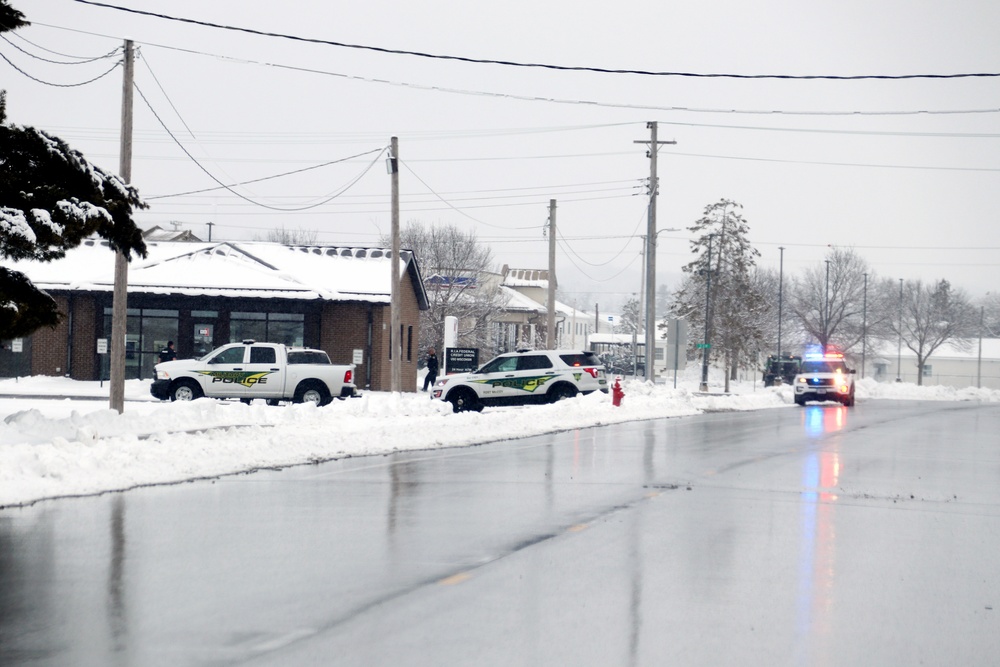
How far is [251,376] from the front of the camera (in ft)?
106

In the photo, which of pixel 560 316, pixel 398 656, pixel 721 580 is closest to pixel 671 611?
pixel 721 580

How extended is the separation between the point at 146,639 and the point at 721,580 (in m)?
4.25

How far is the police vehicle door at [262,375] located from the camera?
32312 millimetres

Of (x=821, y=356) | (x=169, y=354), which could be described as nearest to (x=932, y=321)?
(x=821, y=356)

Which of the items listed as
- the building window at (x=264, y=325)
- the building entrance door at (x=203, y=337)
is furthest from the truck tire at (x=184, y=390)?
the building entrance door at (x=203, y=337)

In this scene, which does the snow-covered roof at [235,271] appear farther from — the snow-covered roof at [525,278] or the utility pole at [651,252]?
the snow-covered roof at [525,278]

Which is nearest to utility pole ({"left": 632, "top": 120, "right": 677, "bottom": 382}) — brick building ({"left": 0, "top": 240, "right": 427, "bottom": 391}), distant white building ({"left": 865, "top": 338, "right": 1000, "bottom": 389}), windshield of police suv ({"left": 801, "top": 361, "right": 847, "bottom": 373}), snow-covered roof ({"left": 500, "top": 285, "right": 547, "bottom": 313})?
windshield of police suv ({"left": 801, "top": 361, "right": 847, "bottom": 373})

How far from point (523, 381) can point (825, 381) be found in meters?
17.4

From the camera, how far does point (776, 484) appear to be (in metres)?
15.6

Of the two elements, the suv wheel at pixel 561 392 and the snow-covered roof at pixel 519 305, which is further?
the snow-covered roof at pixel 519 305

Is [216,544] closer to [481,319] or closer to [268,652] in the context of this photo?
[268,652]

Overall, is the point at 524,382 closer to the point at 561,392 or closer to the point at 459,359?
the point at 561,392

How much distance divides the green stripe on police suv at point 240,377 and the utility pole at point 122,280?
7748mm

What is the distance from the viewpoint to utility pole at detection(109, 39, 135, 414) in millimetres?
23844
